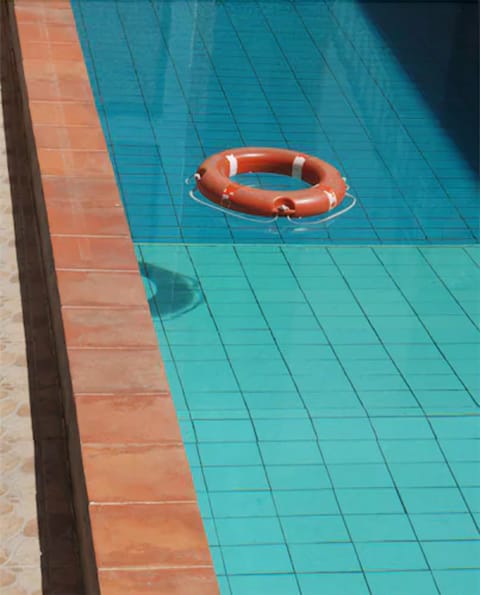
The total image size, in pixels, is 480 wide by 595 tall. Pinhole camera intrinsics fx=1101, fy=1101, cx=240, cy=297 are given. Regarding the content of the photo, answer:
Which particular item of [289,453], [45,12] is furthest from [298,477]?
[45,12]

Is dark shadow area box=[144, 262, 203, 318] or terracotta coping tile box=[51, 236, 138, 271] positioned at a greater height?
terracotta coping tile box=[51, 236, 138, 271]

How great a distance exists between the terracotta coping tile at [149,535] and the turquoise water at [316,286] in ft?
3.28

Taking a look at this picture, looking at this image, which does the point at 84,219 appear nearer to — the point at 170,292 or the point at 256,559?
the point at 256,559

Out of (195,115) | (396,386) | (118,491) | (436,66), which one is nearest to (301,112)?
(195,115)

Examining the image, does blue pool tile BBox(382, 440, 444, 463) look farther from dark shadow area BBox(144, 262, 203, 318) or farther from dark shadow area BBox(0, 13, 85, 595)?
dark shadow area BBox(0, 13, 85, 595)

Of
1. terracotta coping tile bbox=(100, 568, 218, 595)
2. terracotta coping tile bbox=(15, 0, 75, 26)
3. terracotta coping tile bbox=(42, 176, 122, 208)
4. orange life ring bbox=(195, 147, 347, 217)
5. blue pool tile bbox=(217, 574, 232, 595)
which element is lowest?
blue pool tile bbox=(217, 574, 232, 595)

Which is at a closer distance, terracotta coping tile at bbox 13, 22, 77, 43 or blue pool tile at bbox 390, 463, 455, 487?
blue pool tile at bbox 390, 463, 455, 487

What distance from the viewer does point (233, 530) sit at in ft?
11.7

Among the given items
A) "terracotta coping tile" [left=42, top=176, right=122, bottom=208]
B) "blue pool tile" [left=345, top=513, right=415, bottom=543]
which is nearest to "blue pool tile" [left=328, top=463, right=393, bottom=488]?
"blue pool tile" [left=345, top=513, right=415, bottom=543]

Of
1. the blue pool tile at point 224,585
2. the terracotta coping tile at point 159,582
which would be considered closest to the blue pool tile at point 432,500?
the blue pool tile at point 224,585

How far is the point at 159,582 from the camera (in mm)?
2246

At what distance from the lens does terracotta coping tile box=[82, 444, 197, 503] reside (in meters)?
2.46

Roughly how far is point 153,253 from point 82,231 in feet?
5.69

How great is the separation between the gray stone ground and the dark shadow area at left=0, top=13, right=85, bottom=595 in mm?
20
